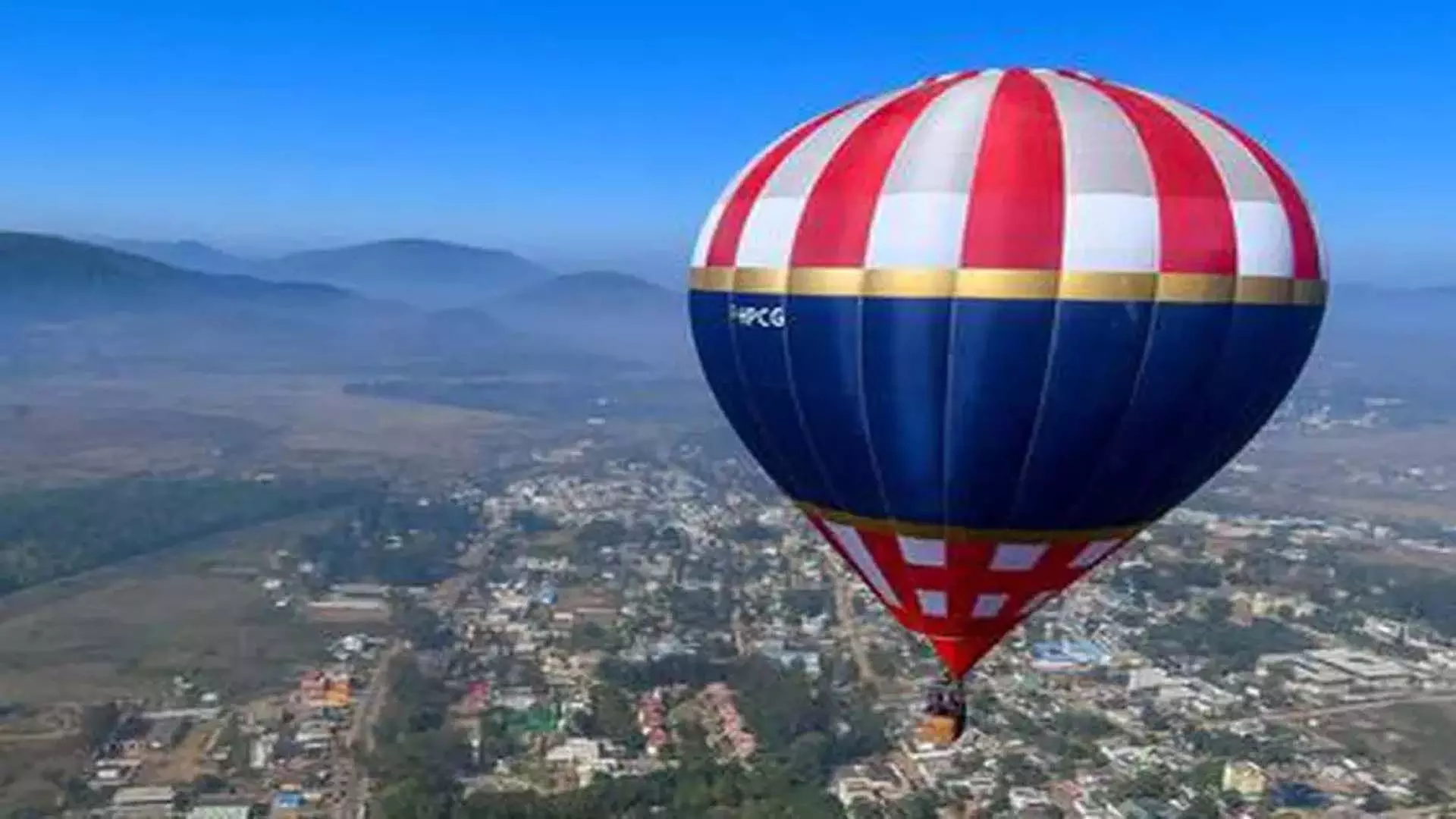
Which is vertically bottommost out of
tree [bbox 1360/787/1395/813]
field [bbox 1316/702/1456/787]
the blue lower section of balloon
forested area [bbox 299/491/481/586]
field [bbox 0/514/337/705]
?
field [bbox 0/514/337/705]

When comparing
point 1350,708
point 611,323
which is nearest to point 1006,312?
point 1350,708

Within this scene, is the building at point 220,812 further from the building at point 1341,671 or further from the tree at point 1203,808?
the building at point 1341,671

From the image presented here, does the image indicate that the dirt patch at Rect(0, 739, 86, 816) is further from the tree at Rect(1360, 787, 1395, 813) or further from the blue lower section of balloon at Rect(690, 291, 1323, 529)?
the tree at Rect(1360, 787, 1395, 813)

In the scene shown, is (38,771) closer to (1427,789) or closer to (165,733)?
(165,733)

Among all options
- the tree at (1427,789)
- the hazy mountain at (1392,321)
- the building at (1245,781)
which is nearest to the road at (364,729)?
the building at (1245,781)

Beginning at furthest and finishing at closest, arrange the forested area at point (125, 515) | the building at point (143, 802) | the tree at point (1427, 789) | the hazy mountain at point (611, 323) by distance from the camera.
A: 1. the hazy mountain at point (611, 323)
2. the forested area at point (125, 515)
3. the tree at point (1427, 789)
4. the building at point (143, 802)

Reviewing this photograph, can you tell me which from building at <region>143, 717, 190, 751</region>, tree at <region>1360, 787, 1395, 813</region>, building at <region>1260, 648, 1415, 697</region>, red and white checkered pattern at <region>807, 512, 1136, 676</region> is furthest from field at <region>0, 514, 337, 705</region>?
red and white checkered pattern at <region>807, 512, 1136, 676</region>
